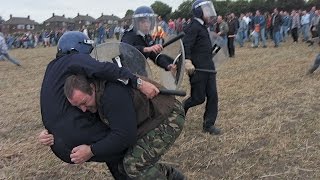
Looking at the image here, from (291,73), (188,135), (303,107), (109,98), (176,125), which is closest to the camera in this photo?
(109,98)

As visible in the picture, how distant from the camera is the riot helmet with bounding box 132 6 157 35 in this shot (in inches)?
185

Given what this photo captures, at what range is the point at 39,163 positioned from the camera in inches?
200

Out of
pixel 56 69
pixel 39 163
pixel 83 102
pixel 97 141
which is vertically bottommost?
pixel 39 163

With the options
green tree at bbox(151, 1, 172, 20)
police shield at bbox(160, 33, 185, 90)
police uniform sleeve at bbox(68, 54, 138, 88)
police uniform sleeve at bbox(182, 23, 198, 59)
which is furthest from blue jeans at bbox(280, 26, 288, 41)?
green tree at bbox(151, 1, 172, 20)

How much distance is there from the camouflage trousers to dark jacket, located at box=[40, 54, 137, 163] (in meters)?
0.22

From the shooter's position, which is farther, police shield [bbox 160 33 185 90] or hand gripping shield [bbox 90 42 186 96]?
police shield [bbox 160 33 185 90]

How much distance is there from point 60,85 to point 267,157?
2.72 m

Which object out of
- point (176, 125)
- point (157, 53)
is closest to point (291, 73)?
point (157, 53)

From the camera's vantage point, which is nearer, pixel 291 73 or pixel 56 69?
pixel 56 69

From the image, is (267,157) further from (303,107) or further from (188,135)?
(303,107)

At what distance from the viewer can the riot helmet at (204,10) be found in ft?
18.0

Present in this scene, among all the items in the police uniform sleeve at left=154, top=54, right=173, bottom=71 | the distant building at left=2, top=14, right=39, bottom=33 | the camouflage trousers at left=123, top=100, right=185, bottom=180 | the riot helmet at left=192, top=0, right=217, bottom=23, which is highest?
the distant building at left=2, top=14, right=39, bottom=33

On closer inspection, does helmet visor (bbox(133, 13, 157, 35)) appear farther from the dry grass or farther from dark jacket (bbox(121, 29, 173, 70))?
the dry grass

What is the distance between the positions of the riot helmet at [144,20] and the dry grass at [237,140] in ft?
4.96
